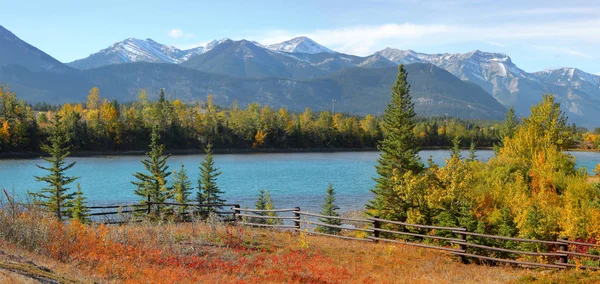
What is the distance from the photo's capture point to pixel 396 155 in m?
46.1

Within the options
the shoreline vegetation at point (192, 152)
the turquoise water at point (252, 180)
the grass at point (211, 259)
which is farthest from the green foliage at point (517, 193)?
the shoreline vegetation at point (192, 152)

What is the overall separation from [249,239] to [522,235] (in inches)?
839

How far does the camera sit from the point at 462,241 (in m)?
18.2

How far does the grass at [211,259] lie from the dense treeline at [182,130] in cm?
11412

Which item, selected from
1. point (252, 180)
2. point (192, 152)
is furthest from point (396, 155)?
point (192, 152)

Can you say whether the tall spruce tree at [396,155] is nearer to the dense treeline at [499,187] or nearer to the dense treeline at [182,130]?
the dense treeline at [499,187]

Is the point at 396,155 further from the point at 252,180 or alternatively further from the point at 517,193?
the point at 252,180

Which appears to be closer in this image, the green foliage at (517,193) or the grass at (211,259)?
the grass at (211,259)

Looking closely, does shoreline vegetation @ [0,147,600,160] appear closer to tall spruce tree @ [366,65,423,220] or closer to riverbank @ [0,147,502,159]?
riverbank @ [0,147,502,159]

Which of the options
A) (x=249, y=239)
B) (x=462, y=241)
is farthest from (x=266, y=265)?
(x=462, y=241)

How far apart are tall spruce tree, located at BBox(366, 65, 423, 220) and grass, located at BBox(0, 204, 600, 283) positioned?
23.4 meters

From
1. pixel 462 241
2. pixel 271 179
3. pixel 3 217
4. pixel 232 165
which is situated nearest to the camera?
pixel 3 217

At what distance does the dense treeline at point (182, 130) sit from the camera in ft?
396

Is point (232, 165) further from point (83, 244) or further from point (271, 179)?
point (83, 244)
